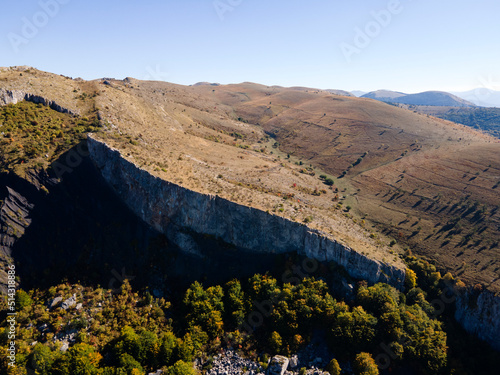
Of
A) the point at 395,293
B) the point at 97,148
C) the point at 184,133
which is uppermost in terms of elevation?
the point at 184,133

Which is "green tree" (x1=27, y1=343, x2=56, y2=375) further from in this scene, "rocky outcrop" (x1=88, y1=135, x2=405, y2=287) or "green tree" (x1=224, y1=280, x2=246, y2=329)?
"green tree" (x1=224, y1=280, x2=246, y2=329)

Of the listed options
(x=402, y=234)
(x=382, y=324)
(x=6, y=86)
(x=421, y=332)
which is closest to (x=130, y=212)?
(x=6, y=86)

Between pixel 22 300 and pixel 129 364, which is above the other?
pixel 22 300

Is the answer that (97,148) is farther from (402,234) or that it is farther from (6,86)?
(402,234)

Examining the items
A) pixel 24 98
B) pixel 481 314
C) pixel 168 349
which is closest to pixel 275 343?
pixel 168 349

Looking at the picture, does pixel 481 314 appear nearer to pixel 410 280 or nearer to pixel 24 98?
pixel 410 280

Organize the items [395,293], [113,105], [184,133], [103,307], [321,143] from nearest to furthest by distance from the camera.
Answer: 1. [103,307]
2. [395,293]
3. [113,105]
4. [184,133]
5. [321,143]

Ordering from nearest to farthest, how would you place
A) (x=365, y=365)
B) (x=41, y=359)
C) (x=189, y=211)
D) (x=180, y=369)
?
(x=41, y=359), (x=180, y=369), (x=365, y=365), (x=189, y=211)

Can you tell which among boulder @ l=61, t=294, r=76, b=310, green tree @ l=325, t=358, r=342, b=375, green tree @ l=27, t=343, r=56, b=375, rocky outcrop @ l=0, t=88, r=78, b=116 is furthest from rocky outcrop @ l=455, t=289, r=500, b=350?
rocky outcrop @ l=0, t=88, r=78, b=116
